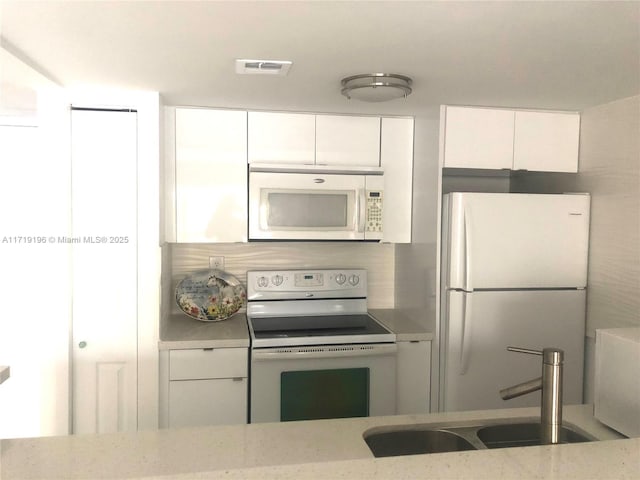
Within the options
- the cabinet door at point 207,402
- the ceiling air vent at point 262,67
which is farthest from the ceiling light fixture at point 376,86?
the cabinet door at point 207,402

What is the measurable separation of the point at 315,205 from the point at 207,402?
3.95 ft

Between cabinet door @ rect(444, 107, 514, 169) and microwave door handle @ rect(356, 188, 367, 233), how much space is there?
1.67 ft

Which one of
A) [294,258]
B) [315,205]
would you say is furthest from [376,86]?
[294,258]

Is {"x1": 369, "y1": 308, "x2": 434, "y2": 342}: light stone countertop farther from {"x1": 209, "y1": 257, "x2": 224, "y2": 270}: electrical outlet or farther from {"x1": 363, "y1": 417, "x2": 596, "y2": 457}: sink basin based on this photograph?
{"x1": 363, "y1": 417, "x2": 596, "y2": 457}: sink basin

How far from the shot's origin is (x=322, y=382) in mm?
2820

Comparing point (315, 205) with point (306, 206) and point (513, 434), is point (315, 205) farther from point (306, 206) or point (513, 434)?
point (513, 434)

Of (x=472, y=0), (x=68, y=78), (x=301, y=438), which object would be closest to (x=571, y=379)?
(x=301, y=438)

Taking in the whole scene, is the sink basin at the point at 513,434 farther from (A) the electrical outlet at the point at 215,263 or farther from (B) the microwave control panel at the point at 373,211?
(A) the electrical outlet at the point at 215,263

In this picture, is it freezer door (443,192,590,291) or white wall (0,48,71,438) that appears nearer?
white wall (0,48,71,438)

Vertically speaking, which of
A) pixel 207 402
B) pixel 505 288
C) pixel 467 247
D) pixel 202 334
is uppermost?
pixel 467 247

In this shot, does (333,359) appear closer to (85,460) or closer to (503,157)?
(503,157)

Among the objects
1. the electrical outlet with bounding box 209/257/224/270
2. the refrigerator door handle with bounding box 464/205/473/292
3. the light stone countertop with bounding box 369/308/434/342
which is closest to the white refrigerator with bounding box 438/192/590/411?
the refrigerator door handle with bounding box 464/205/473/292

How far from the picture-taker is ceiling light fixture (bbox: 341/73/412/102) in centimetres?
224

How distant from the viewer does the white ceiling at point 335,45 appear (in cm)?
156
